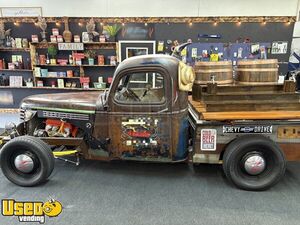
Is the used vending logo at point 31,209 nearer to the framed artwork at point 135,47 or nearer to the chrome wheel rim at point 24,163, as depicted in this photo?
the chrome wheel rim at point 24,163

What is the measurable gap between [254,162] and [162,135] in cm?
102

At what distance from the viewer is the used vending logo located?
2111 millimetres

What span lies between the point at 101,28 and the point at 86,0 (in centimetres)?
80

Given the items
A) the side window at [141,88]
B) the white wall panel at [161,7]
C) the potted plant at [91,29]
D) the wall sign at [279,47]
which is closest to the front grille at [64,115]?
the side window at [141,88]

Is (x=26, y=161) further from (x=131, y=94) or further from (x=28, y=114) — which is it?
(x=131, y=94)

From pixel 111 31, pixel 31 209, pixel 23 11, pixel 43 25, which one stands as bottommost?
pixel 31 209

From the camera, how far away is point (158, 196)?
7.88 ft

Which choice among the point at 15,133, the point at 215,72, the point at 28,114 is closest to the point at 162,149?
the point at 215,72

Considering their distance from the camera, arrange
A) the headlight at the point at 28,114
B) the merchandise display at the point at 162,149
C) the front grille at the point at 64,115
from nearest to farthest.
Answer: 1. the merchandise display at the point at 162,149
2. the front grille at the point at 64,115
3. the headlight at the point at 28,114

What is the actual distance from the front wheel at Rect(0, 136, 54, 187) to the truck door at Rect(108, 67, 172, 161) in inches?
29.0

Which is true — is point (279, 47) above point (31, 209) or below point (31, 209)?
above

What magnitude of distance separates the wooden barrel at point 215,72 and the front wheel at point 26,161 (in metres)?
2.06

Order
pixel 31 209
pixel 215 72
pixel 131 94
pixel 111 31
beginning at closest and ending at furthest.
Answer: pixel 31 209 < pixel 131 94 < pixel 215 72 < pixel 111 31

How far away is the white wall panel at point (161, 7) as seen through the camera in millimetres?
5449
